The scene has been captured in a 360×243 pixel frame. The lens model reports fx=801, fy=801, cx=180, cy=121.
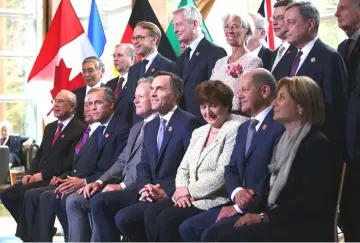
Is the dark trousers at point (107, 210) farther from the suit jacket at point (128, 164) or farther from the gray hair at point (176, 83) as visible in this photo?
the gray hair at point (176, 83)

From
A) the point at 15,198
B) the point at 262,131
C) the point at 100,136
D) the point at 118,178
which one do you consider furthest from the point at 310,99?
the point at 15,198

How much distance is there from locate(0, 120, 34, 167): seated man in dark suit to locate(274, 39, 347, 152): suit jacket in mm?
8503

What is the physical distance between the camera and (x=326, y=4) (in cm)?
880

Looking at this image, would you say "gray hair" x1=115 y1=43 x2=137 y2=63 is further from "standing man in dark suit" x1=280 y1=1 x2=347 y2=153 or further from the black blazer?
"standing man in dark suit" x1=280 y1=1 x2=347 y2=153

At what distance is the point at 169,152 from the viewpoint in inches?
217

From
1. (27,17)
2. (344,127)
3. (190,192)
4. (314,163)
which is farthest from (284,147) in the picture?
(27,17)

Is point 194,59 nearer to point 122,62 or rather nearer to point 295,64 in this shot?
point 295,64

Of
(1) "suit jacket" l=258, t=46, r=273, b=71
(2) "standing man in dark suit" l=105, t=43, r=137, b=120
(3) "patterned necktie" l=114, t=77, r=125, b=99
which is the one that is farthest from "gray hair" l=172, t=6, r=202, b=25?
(3) "patterned necktie" l=114, t=77, r=125, b=99

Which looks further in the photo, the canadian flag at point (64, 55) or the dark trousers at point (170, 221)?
the canadian flag at point (64, 55)

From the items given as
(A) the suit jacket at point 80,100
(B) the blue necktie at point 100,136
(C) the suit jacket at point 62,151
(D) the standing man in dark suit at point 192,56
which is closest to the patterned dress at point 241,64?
(D) the standing man in dark suit at point 192,56

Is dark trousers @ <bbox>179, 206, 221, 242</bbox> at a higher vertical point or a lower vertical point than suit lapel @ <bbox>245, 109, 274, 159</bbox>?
lower

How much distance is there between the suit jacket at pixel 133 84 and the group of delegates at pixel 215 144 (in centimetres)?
1

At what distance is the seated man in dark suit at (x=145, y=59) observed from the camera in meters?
6.56

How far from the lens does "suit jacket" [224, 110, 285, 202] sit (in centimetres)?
454
